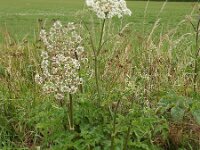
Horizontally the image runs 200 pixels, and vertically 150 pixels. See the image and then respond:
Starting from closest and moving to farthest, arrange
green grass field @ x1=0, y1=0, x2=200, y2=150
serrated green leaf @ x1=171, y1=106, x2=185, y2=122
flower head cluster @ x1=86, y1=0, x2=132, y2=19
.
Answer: flower head cluster @ x1=86, y1=0, x2=132, y2=19 → green grass field @ x1=0, y1=0, x2=200, y2=150 → serrated green leaf @ x1=171, y1=106, x2=185, y2=122

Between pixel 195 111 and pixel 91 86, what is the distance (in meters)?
1.05

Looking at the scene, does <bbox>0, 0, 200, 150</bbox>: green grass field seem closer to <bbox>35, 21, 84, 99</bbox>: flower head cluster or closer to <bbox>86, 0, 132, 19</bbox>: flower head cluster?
<bbox>35, 21, 84, 99</bbox>: flower head cluster

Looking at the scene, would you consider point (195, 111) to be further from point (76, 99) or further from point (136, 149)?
point (76, 99)

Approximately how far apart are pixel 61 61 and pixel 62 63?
0.02 meters

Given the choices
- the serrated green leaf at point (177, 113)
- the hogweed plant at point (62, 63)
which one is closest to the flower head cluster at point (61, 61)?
the hogweed plant at point (62, 63)

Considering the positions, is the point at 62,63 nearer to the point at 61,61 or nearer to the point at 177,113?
the point at 61,61

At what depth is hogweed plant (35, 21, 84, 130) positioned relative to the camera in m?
3.00

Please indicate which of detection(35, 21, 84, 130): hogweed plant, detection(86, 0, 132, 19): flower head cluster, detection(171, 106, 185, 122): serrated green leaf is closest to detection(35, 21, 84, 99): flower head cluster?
detection(35, 21, 84, 130): hogweed plant

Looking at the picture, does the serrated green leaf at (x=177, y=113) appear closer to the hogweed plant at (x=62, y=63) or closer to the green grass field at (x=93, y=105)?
the green grass field at (x=93, y=105)

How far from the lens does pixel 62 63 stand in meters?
3.02

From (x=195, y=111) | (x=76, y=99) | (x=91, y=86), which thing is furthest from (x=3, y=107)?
(x=195, y=111)

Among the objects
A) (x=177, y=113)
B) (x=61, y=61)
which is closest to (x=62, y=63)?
(x=61, y=61)

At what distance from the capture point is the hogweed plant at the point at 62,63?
9.86 ft

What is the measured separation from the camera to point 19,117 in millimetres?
3855
